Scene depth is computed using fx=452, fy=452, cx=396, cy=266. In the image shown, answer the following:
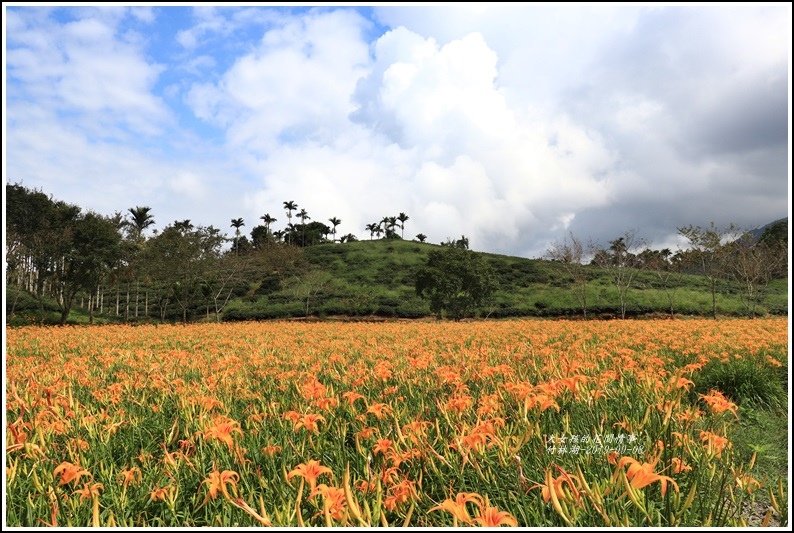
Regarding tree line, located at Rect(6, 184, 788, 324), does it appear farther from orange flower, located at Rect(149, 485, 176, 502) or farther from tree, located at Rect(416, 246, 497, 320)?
orange flower, located at Rect(149, 485, 176, 502)

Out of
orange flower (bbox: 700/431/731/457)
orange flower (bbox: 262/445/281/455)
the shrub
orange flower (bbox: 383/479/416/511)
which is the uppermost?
orange flower (bbox: 700/431/731/457)

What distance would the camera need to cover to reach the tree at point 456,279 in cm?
2872

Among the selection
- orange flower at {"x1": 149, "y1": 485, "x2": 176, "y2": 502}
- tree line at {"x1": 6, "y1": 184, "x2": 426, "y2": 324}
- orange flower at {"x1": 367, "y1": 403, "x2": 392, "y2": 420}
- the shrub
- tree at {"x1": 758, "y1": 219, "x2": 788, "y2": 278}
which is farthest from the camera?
tree at {"x1": 758, "y1": 219, "x2": 788, "y2": 278}

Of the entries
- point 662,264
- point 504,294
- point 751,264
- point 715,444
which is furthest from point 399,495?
point 662,264

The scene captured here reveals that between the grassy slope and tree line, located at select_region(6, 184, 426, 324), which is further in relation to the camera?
the grassy slope

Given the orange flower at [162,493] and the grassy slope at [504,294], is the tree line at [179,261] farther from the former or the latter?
the orange flower at [162,493]

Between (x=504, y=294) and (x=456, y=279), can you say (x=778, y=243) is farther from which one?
(x=456, y=279)

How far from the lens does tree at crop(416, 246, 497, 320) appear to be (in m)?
28.7

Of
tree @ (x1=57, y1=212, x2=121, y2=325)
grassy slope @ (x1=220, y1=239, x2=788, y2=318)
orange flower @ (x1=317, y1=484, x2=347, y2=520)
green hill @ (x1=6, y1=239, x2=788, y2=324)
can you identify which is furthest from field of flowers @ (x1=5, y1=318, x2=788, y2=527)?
grassy slope @ (x1=220, y1=239, x2=788, y2=318)

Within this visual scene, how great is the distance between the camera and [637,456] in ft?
7.93

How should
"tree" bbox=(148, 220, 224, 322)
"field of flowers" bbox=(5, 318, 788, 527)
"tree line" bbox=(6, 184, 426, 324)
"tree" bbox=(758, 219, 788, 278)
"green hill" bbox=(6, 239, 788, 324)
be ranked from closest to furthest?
"field of flowers" bbox=(5, 318, 788, 527) < "tree line" bbox=(6, 184, 426, 324) < "tree" bbox=(148, 220, 224, 322) < "tree" bbox=(758, 219, 788, 278) < "green hill" bbox=(6, 239, 788, 324)

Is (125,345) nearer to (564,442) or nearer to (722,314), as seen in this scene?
(564,442)

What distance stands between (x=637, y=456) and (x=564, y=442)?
394 mm

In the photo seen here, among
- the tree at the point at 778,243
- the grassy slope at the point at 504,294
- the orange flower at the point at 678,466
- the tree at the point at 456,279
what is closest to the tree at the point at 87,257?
the grassy slope at the point at 504,294
